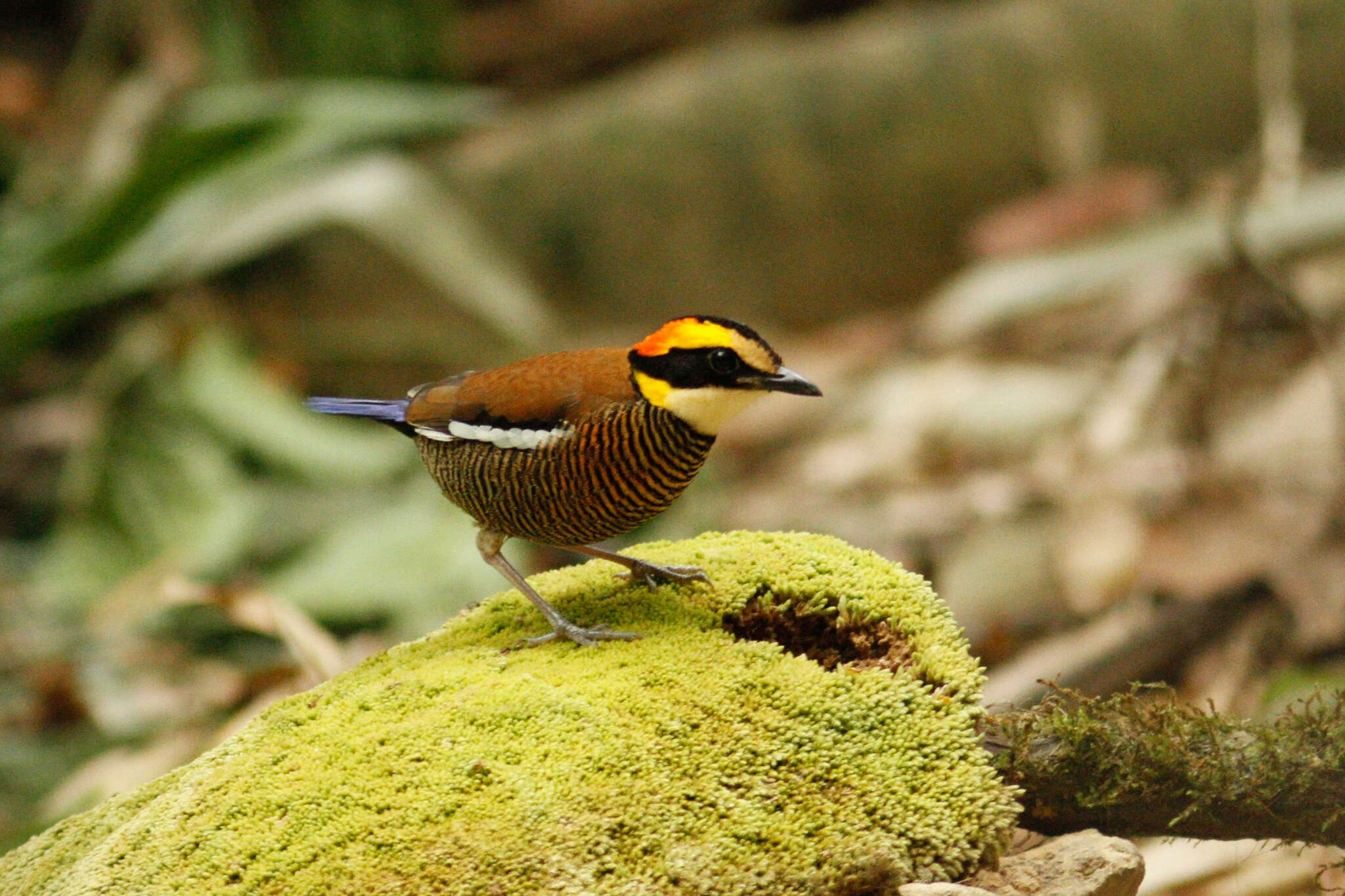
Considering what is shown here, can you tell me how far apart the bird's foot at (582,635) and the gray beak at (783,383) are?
58 cm

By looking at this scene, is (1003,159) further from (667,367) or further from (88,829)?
(88,829)

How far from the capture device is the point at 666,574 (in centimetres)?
284

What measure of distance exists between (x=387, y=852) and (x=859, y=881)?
78 cm

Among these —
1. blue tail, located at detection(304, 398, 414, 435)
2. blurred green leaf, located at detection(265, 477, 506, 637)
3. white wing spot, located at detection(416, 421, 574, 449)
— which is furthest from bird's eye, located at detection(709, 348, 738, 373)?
blurred green leaf, located at detection(265, 477, 506, 637)

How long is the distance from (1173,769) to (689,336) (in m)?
1.24

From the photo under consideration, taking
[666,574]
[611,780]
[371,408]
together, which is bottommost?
[611,780]

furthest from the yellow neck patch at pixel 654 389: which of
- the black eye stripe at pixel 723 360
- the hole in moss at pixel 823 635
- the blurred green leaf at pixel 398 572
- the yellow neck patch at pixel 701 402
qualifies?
the blurred green leaf at pixel 398 572

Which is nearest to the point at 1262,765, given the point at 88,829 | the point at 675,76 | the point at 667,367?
the point at 667,367

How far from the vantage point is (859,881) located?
2.15m

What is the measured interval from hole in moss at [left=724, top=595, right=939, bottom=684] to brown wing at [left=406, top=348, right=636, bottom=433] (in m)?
0.53

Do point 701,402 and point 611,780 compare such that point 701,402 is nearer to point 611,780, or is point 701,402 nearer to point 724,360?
point 724,360

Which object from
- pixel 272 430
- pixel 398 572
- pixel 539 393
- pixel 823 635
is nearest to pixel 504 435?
pixel 539 393

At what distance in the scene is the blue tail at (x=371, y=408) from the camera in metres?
3.22

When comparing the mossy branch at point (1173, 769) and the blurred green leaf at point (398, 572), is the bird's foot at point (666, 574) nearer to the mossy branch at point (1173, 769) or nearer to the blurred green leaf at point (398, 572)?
the mossy branch at point (1173, 769)
